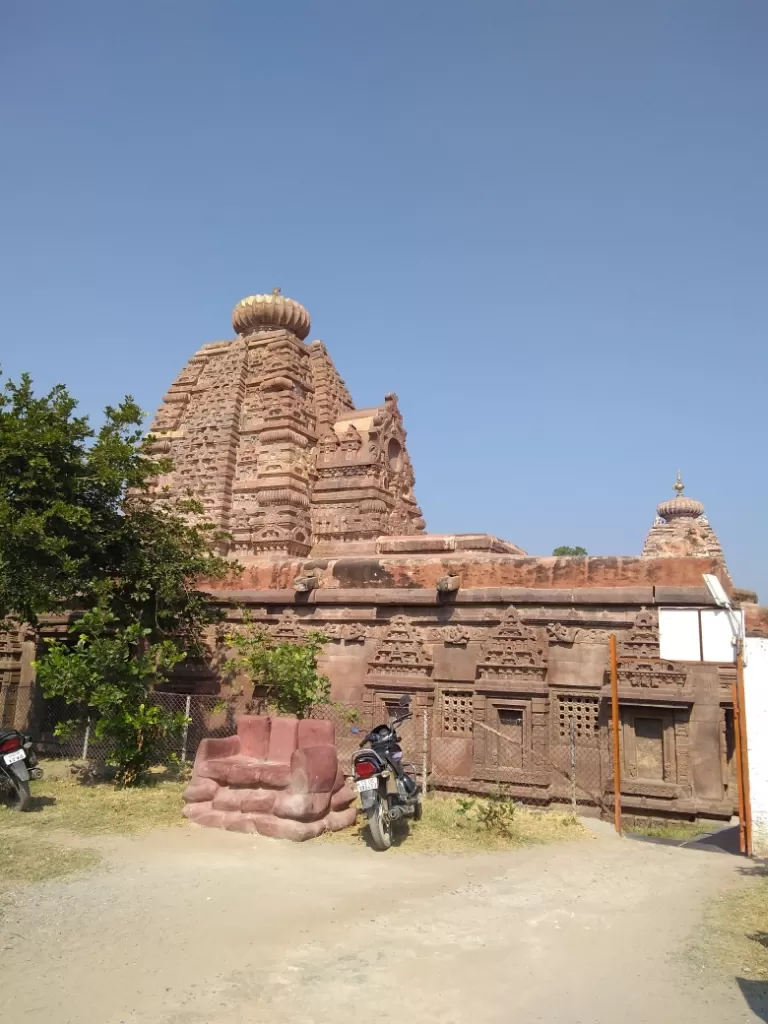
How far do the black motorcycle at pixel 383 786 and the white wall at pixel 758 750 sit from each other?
3128mm

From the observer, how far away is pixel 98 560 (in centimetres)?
1039

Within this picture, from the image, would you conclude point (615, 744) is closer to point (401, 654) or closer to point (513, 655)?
point (513, 655)

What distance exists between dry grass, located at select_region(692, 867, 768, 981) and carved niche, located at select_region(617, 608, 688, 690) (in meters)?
2.76

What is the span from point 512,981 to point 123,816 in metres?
5.21

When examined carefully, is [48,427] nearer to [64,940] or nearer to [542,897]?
[64,940]

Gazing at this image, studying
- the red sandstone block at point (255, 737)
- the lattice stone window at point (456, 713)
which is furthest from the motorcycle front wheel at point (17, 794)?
the lattice stone window at point (456, 713)

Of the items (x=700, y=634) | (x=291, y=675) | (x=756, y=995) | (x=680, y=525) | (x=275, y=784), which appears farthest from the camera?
(x=680, y=525)

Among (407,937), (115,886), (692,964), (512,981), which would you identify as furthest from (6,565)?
(692,964)

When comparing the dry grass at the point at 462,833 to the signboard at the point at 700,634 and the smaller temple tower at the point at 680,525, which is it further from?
the smaller temple tower at the point at 680,525

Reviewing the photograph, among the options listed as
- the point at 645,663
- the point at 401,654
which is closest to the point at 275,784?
the point at 401,654

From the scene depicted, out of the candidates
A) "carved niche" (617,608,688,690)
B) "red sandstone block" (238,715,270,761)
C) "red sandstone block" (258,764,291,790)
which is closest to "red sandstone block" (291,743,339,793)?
"red sandstone block" (258,764,291,790)

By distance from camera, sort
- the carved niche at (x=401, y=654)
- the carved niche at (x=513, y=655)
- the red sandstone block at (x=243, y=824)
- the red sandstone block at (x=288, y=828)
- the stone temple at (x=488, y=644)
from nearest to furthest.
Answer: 1. the red sandstone block at (x=288, y=828)
2. the red sandstone block at (x=243, y=824)
3. the stone temple at (x=488, y=644)
4. the carved niche at (x=513, y=655)
5. the carved niche at (x=401, y=654)

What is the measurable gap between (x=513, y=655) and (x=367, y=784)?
3.24 meters

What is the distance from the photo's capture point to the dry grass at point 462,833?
6785 millimetres
